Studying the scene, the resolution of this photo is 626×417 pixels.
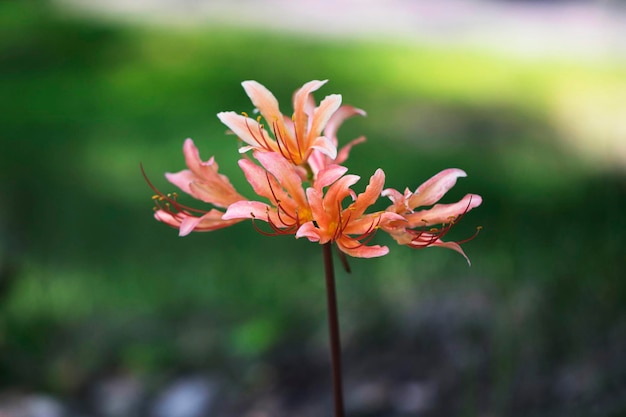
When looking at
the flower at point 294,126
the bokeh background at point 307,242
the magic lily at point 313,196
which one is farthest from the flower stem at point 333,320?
the bokeh background at point 307,242

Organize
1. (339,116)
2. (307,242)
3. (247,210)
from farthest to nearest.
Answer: (307,242), (339,116), (247,210)

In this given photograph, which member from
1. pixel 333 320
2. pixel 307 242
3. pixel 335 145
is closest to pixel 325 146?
pixel 335 145

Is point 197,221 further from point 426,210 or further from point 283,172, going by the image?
point 426,210

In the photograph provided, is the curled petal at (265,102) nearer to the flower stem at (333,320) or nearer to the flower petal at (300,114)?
the flower petal at (300,114)

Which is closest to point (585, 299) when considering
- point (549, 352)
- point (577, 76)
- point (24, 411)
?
point (549, 352)

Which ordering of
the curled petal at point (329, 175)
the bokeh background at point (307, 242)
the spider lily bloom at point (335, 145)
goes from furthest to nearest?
the bokeh background at point (307, 242)
the spider lily bloom at point (335, 145)
the curled petal at point (329, 175)

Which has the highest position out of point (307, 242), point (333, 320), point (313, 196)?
point (313, 196)

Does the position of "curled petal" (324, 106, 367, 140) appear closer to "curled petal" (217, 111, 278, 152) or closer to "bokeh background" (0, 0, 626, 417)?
"curled petal" (217, 111, 278, 152)
